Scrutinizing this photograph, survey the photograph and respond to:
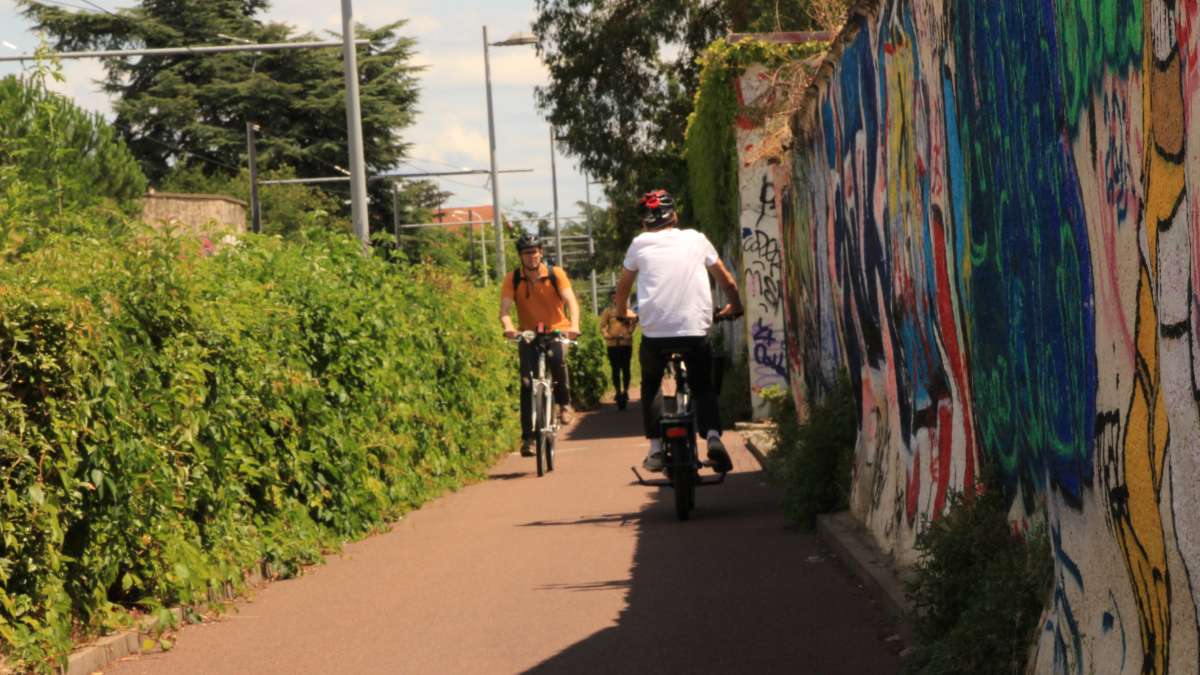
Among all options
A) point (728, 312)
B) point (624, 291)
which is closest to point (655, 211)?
point (624, 291)

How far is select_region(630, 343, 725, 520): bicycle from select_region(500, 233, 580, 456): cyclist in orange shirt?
13.9 ft

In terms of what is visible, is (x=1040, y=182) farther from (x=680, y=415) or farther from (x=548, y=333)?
(x=548, y=333)

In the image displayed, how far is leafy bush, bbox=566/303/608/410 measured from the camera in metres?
34.6

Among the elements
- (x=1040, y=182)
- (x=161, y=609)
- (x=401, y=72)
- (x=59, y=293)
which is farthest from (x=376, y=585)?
(x=401, y=72)

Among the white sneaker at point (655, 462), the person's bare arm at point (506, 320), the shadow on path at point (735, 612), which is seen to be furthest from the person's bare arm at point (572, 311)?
the shadow on path at point (735, 612)

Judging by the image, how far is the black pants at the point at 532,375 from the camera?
15.2 m

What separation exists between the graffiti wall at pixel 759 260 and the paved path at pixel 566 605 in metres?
8.71

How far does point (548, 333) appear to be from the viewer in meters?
15.3

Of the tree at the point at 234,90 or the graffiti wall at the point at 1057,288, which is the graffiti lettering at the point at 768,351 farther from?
the tree at the point at 234,90

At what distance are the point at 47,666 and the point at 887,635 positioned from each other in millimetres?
3197

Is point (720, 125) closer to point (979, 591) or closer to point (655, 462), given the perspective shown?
point (655, 462)

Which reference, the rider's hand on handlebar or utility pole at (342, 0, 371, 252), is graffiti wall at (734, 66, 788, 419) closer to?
utility pole at (342, 0, 371, 252)

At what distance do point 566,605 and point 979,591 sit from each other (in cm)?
291

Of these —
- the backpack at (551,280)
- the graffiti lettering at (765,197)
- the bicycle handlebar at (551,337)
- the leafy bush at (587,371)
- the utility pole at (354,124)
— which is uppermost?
the utility pole at (354,124)
